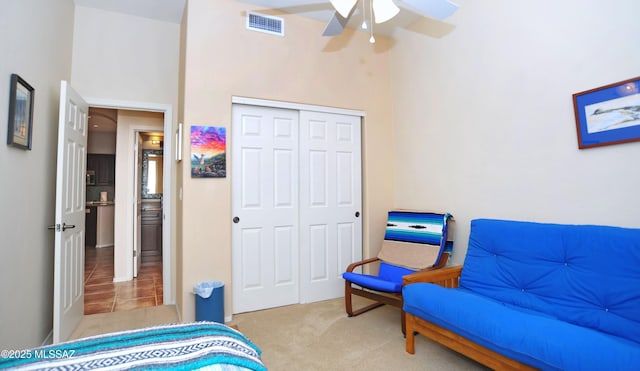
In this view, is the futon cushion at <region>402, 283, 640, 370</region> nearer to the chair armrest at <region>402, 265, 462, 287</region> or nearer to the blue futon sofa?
the blue futon sofa

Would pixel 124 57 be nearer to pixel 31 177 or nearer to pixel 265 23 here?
pixel 265 23

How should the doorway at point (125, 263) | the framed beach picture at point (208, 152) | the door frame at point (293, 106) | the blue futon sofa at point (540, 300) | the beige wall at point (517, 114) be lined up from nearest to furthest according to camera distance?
the blue futon sofa at point (540, 300), the beige wall at point (517, 114), the framed beach picture at point (208, 152), the door frame at point (293, 106), the doorway at point (125, 263)

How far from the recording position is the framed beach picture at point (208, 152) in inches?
112

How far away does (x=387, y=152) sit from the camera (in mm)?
3754

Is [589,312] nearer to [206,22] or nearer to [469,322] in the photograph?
[469,322]

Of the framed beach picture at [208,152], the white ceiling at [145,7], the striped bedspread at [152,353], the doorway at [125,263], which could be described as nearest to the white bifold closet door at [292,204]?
the framed beach picture at [208,152]

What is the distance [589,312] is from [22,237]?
3.54 m

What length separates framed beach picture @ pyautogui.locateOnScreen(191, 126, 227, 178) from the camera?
2854 millimetres

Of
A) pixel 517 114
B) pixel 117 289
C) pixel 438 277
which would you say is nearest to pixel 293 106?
pixel 517 114

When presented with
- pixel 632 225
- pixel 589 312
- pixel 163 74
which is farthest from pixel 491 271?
pixel 163 74

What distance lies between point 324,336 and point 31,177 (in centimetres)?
249

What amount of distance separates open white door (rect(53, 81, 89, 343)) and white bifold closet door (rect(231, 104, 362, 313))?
131cm

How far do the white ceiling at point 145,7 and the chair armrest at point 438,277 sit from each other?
3.31 m

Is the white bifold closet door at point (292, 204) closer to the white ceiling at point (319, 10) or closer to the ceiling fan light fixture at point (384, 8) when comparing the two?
the white ceiling at point (319, 10)
